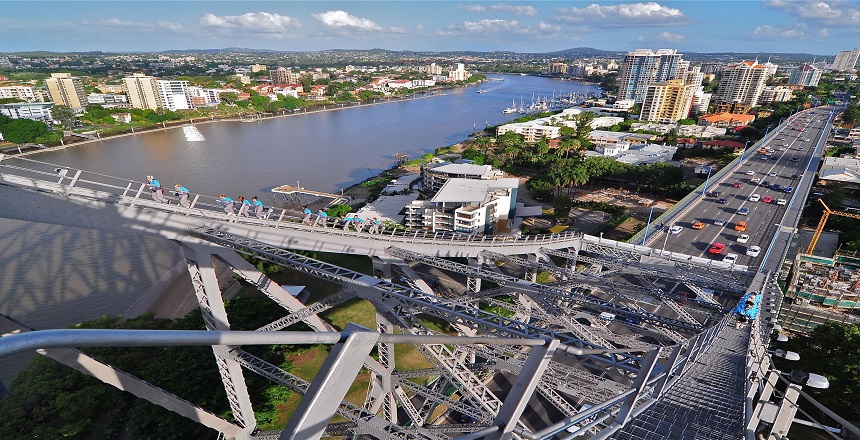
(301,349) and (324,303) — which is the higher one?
(324,303)

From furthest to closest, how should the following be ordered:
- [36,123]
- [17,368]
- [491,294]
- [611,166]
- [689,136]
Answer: [689,136], [36,123], [611,166], [17,368], [491,294]

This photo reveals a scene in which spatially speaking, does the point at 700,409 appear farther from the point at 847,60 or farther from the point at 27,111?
the point at 847,60

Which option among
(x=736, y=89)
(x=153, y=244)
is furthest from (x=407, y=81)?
(x=153, y=244)

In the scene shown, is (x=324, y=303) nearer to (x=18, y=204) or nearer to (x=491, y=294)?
(x=491, y=294)

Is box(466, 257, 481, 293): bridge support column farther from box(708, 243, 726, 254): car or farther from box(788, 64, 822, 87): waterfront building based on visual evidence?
box(788, 64, 822, 87): waterfront building

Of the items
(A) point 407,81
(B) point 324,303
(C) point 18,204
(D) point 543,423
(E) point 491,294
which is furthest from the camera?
(A) point 407,81

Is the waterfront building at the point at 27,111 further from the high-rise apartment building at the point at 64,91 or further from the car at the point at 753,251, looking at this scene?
the car at the point at 753,251
